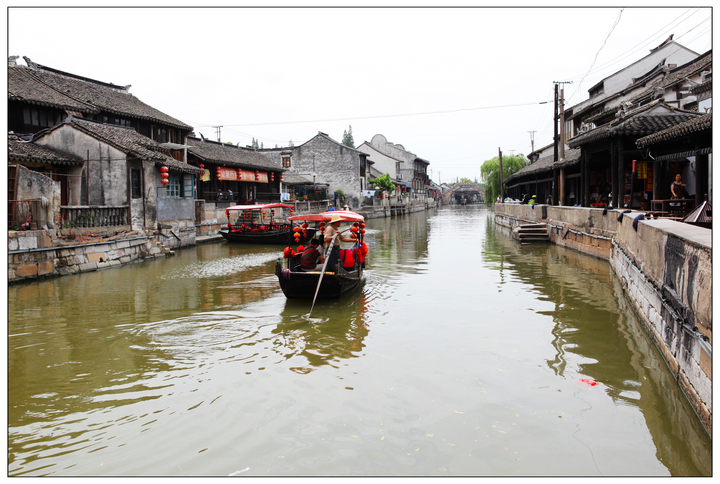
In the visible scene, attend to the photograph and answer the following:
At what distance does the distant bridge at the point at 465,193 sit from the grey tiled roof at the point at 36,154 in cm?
8559

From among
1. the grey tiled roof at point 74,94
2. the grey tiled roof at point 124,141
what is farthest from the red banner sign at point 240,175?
the grey tiled roof at point 124,141

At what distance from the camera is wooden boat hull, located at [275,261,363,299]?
9555mm

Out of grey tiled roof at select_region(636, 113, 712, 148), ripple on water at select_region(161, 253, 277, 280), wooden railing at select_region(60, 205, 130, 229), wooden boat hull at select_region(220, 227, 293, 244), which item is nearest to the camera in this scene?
grey tiled roof at select_region(636, 113, 712, 148)

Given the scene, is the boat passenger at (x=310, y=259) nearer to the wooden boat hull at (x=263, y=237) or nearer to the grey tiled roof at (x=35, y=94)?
the wooden boat hull at (x=263, y=237)

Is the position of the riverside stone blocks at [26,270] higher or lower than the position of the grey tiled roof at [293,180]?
lower

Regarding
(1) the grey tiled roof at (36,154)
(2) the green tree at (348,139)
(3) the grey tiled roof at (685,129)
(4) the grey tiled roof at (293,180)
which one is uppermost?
(2) the green tree at (348,139)

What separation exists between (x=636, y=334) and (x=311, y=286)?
584 centimetres

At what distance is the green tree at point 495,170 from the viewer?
54375mm

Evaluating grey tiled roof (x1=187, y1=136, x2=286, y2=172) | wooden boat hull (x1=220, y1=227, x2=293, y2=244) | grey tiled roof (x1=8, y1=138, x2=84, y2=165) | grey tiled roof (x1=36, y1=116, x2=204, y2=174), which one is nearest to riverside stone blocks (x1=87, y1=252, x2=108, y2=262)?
grey tiled roof (x1=8, y1=138, x2=84, y2=165)

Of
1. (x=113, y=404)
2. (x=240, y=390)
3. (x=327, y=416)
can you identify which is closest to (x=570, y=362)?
(x=327, y=416)

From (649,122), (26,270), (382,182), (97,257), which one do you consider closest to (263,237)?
(97,257)

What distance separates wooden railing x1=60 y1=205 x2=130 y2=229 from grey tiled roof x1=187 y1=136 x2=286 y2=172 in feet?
32.7

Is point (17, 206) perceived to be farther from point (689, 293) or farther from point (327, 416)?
point (689, 293)

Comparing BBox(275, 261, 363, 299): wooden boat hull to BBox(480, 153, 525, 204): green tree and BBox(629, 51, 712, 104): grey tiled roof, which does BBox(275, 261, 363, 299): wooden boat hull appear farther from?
BBox(480, 153, 525, 204): green tree
